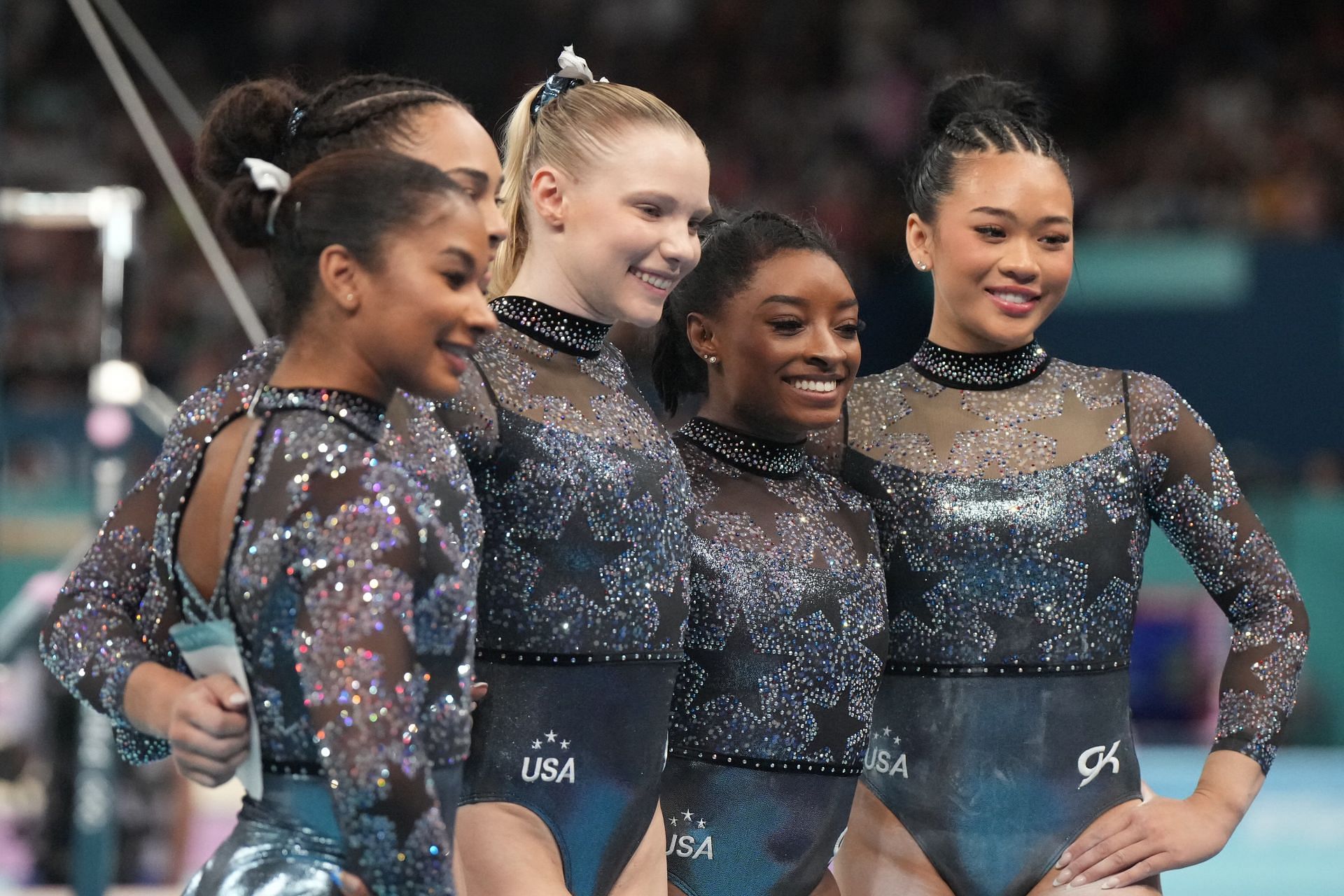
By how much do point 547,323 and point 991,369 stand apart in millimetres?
692

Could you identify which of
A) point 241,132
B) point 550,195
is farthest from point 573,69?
point 241,132

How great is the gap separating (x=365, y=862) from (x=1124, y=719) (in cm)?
126

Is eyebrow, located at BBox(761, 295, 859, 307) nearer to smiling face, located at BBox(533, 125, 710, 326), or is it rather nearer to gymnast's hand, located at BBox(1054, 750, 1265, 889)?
smiling face, located at BBox(533, 125, 710, 326)

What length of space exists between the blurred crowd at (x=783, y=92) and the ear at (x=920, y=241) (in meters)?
4.20

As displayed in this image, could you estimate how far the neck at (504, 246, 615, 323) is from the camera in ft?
6.95

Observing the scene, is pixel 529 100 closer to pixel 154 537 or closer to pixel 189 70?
pixel 154 537

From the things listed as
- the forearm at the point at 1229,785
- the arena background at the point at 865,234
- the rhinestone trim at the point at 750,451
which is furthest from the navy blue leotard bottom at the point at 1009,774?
the arena background at the point at 865,234

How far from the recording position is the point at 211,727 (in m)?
1.55

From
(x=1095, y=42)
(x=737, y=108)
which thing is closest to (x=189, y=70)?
(x=737, y=108)

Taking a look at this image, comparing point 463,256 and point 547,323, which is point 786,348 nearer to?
point 547,323

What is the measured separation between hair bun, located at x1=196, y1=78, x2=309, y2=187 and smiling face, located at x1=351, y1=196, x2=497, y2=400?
361mm

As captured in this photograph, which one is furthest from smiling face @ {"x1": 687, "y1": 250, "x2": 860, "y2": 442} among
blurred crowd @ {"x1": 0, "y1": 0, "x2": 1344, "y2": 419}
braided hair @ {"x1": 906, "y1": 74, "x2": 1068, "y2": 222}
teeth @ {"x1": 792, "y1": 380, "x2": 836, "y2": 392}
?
blurred crowd @ {"x1": 0, "y1": 0, "x2": 1344, "y2": 419}

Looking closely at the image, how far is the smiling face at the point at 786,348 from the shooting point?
227 cm

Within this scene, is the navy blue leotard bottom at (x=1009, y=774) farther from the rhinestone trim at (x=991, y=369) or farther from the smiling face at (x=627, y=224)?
the smiling face at (x=627, y=224)
